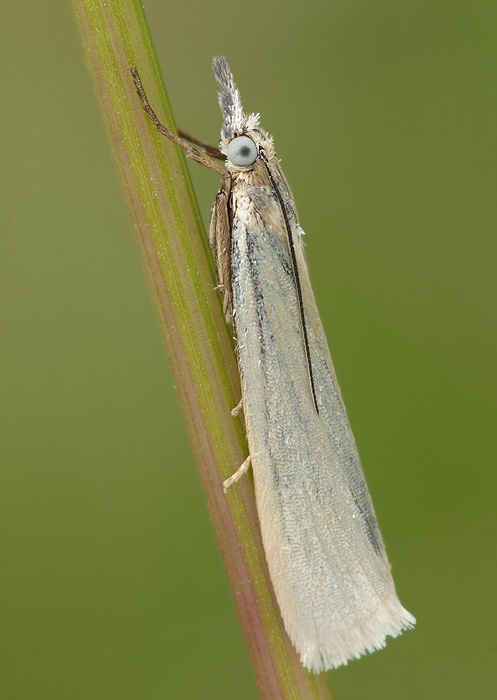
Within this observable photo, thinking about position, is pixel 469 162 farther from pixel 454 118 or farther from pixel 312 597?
pixel 312 597

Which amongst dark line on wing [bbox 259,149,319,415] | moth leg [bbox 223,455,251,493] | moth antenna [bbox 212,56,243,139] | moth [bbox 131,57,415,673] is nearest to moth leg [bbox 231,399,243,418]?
moth [bbox 131,57,415,673]

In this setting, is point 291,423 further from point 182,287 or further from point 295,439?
point 182,287

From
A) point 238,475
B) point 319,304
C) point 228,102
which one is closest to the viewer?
point 238,475

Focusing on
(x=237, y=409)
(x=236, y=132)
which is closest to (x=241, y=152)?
(x=236, y=132)

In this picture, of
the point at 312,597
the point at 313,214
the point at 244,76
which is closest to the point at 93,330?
the point at 313,214

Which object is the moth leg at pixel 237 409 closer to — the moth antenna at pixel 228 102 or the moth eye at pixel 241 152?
Answer: the moth eye at pixel 241 152

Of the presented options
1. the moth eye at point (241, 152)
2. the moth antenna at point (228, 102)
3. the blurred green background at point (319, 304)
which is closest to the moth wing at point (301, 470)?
the moth eye at point (241, 152)
